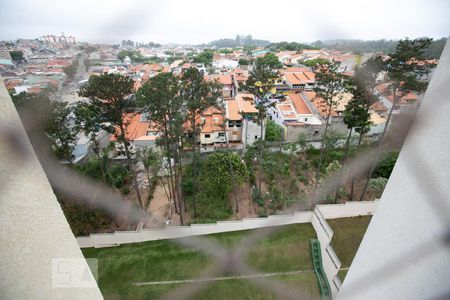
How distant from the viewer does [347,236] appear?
3238 mm

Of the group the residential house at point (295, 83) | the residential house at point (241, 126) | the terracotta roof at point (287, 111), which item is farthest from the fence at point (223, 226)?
A: the residential house at point (295, 83)

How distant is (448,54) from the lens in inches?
14.3

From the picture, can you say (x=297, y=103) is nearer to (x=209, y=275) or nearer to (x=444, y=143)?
(x=209, y=275)

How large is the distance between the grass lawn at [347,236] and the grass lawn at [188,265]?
36 cm

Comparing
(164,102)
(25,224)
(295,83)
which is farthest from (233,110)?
(25,224)

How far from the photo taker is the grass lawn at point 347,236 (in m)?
2.92

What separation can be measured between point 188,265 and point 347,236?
235 centimetres

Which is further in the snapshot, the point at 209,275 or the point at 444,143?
the point at 209,275

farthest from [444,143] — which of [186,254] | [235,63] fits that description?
[235,63]

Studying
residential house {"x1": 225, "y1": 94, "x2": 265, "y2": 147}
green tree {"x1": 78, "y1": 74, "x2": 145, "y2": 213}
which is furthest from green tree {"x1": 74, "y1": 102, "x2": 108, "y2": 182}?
residential house {"x1": 225, "y1": 94, "x2": 265, "y2": 147}

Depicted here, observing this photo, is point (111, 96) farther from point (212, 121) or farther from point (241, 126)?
point (241, 126)

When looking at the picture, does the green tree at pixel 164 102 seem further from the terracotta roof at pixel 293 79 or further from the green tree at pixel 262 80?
the terracotta roof at pixel 293 79

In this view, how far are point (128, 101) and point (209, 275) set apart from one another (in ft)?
8.74

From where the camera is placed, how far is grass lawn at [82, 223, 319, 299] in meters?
2.63
